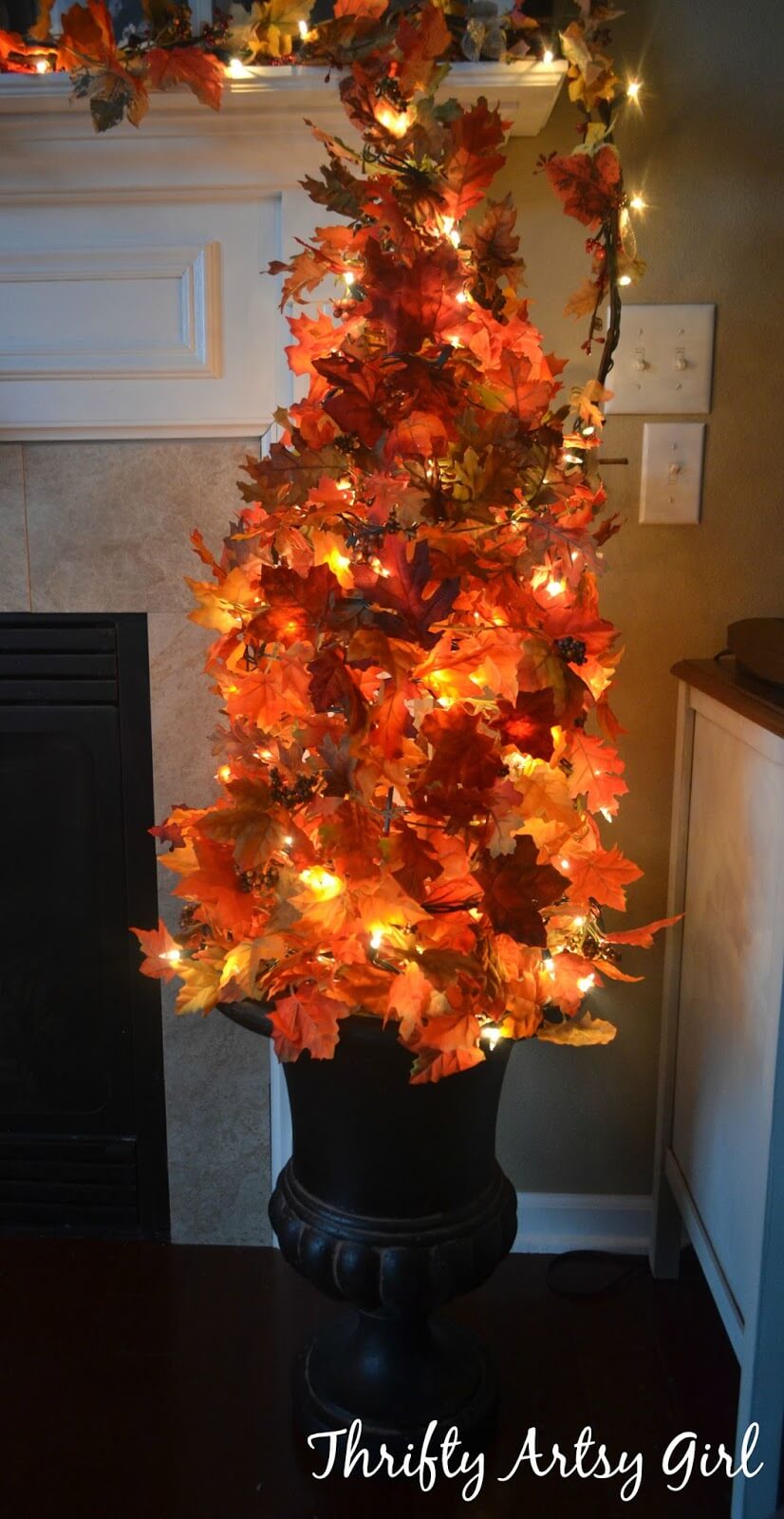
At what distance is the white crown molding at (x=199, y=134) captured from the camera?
130 cm

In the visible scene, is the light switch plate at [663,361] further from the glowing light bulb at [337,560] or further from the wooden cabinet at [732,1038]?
the glowing light bulb at [337,560]

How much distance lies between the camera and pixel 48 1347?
4.83 ft

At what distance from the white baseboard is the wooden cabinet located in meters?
0.06

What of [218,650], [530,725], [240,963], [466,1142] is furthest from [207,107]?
[466,1142]

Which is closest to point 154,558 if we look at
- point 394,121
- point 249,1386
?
point 394,121

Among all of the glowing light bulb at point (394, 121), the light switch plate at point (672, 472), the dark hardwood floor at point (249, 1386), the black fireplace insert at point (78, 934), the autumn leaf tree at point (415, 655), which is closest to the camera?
the autumn leaf tree at point (415, 655)

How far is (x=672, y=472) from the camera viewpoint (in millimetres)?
1484

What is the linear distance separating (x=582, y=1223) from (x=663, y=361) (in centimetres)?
120

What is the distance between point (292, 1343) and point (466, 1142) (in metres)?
0.48

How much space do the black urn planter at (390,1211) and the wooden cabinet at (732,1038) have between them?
0.82ft

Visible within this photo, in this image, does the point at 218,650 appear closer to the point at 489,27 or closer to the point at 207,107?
the point at 207,107

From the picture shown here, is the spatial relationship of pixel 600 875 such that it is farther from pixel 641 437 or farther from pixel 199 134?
pixel 199 134

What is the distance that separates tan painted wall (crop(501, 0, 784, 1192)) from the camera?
Answer: 1406 millimetres

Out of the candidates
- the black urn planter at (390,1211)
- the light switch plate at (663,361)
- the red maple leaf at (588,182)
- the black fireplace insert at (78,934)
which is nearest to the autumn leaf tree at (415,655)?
the black urn planter at (390,1211)
